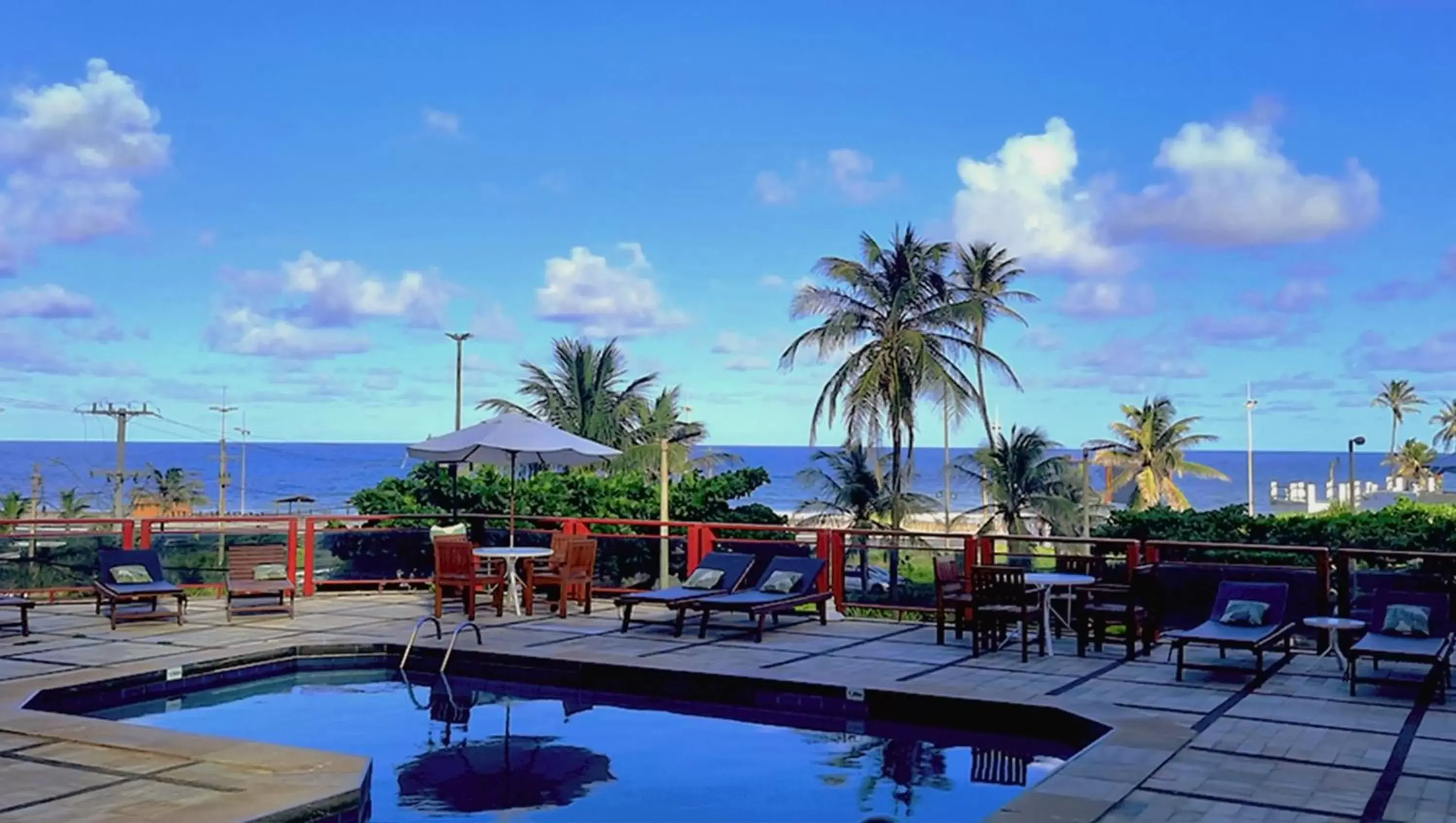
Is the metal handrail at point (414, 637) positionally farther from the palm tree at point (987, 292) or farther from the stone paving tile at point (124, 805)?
the palm tree at point (987, 292)

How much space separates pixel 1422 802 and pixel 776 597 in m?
5.90

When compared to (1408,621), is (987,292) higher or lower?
higher

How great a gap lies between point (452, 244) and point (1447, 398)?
289 ft

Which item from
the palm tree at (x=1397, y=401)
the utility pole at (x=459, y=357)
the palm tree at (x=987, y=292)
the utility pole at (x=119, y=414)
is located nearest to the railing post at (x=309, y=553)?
the palm tree at (x=987, y=292)

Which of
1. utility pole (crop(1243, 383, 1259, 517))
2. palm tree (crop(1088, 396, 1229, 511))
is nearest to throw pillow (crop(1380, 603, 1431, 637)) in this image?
palm tree (crop(1088, 396, 1229, 511))

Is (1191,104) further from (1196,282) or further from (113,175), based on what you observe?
(113,175)

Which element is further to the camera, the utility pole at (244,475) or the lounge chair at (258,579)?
the utility pole at (244,475)

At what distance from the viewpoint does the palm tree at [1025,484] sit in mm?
30203

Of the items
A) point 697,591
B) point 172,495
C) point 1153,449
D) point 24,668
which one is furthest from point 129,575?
point 172,495

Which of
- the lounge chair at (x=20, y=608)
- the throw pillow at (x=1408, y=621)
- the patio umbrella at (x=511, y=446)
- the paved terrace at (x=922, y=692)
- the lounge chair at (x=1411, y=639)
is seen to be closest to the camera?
the paved terrace at (x=922, y=692)

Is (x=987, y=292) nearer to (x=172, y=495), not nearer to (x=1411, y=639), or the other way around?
(x=1411, y=639)

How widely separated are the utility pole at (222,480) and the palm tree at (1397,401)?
77485 mm

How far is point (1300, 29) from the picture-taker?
56.2 ft

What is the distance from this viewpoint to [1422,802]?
204 inches
